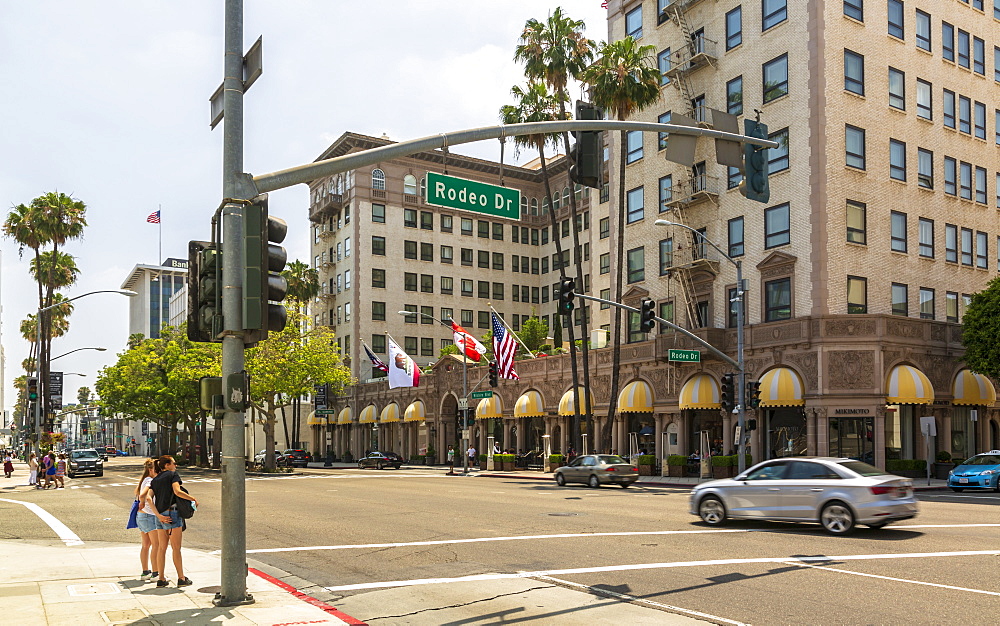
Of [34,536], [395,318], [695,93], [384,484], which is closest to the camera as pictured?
[34,536]

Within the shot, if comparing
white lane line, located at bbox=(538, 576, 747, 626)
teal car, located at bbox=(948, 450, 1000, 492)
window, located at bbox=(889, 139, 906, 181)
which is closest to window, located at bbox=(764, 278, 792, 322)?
window, located at bbox=(889, 139, 906, 181)

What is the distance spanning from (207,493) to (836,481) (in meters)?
25.0

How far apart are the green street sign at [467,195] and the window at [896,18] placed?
37.7 meters

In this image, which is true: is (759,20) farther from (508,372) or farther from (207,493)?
(207,493)

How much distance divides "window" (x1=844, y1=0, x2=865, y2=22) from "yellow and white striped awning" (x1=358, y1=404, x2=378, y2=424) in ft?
167

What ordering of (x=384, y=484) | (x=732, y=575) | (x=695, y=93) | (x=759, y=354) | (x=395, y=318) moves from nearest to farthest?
(x=732, y=575) → (x=384, y=484) → (x=759, y=354) → (x=695, y=93) → (x=395, y=318)

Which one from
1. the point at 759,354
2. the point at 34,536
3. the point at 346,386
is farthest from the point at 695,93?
the point at 346,386

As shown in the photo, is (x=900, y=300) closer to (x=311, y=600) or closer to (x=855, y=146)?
(x=855, y=146)

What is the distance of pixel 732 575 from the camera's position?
496 inches

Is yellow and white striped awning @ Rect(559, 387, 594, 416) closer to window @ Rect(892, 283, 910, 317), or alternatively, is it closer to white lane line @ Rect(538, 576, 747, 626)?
window @ Rect(892, 283, 910, 317)

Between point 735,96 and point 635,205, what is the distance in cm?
911

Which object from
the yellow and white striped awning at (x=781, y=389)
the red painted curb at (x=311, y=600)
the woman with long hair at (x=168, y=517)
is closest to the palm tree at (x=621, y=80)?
the yellow and white striped awning at (x=781, y=389)

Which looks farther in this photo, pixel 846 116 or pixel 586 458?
pixel 846 116

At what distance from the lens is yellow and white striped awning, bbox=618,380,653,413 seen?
157 ft
